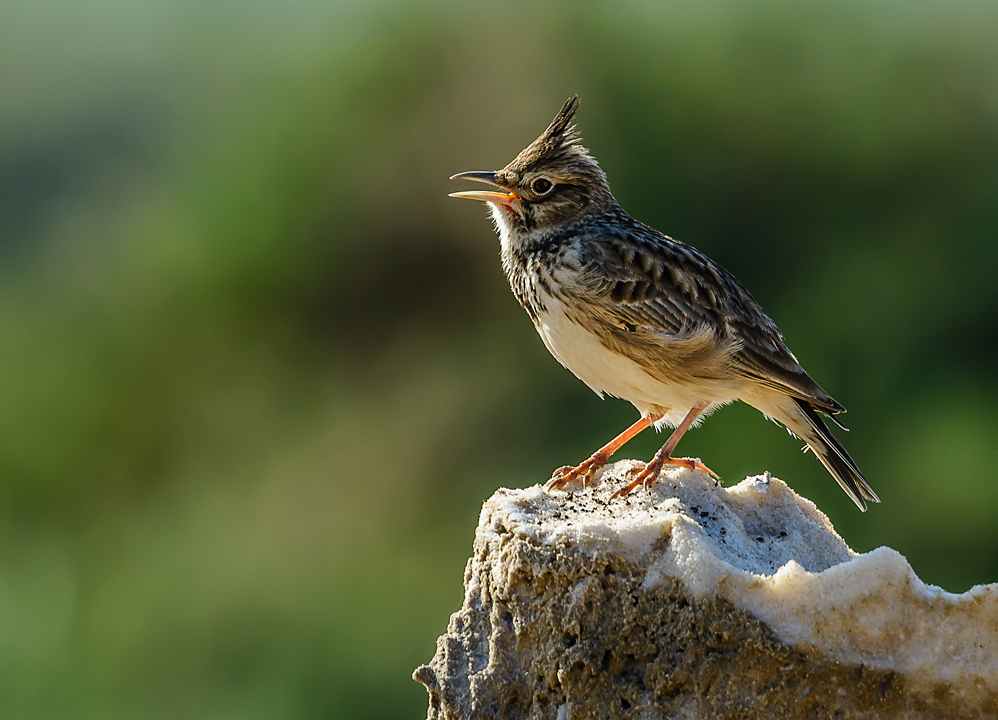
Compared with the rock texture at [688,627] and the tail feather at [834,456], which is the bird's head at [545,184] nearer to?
the tail feather at [834,456]

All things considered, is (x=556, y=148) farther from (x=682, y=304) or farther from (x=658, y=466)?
(x=658, y=466)

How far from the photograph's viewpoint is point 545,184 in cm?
572

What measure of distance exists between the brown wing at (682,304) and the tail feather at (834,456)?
0.10m

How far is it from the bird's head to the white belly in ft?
1.93

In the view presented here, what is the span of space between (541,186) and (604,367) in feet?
3.59

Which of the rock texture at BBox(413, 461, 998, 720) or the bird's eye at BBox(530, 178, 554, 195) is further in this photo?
the bird's eye at BBox(530, 178, 554, 195)

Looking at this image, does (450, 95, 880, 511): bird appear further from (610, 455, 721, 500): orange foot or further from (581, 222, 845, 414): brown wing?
(610, 455, 721, 500): orange foot

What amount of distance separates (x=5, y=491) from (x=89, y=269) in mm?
3801

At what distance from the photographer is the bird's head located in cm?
570

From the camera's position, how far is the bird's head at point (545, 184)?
224 inches

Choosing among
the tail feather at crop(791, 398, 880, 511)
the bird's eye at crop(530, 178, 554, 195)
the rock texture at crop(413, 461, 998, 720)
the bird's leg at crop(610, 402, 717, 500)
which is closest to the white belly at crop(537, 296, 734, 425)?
the bird's leg at crop(610, 402, 717, 500)

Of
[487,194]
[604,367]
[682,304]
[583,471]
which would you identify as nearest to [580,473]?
[583,471]

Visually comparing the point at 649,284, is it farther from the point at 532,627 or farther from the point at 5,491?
the point at 5,491

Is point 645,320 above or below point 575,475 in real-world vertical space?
above
